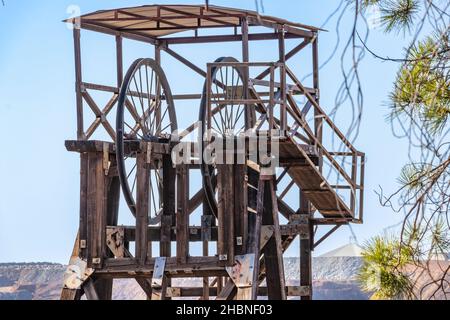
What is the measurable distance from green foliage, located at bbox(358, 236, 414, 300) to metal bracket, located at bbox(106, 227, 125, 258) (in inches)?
284

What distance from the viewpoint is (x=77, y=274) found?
16781 mm

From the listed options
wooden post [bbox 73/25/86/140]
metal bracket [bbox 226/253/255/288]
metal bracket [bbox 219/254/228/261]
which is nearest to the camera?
metal bracket [bbox 226/253/255/288]

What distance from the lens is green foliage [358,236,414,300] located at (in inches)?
370

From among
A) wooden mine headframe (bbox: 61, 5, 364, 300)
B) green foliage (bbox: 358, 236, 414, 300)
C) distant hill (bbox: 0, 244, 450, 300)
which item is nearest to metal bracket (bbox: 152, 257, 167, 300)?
wooden mine headframe (bbox: 61, 5, 364, 300)

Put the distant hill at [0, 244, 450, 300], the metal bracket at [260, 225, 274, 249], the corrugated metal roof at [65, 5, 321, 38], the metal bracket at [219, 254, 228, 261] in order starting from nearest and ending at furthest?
the metal bracket at [219, 254, 228, 261], the metal bracket at [260, 225, 274, 249], the corrugated metal roof at [65, 5, 321, 38], the distant hill at [0, 244, 450, 300]

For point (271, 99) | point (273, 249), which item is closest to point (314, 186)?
point (273, 249)

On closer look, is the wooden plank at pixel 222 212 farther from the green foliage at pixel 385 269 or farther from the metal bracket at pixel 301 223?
the green foliage at pixel 385 269

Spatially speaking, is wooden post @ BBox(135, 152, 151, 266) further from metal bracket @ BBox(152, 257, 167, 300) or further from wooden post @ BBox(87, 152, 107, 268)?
wooden post @ BBox(87, 152, 107, 268)

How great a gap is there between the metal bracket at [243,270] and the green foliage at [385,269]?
591 cm

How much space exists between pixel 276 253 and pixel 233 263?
108 cm

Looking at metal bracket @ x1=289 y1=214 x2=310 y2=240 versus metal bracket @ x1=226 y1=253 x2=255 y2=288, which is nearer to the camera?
metal bracket @ x1=226 y1=253 x2=255 y2=288

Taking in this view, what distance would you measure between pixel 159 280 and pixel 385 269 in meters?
7.08

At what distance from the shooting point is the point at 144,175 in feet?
55.1
